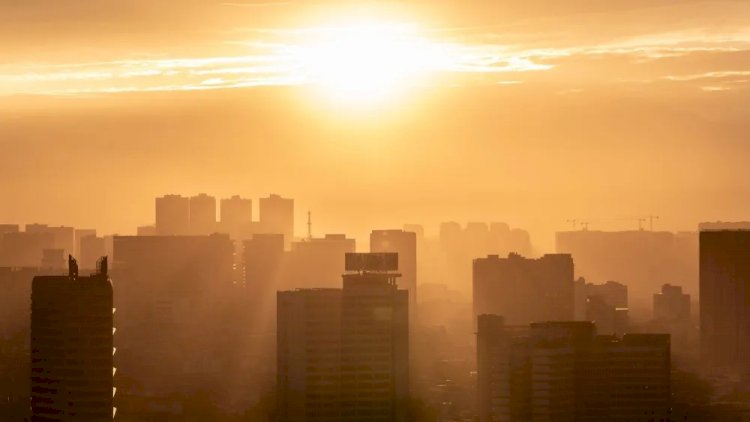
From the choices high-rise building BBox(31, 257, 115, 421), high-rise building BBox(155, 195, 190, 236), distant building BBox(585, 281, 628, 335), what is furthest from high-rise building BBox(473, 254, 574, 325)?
high-rise building BBox(31, 257, 115, 421)

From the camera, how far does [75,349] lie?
54.8 m

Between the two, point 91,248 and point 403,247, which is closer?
point 403,247

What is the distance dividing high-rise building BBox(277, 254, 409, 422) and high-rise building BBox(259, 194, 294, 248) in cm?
4673

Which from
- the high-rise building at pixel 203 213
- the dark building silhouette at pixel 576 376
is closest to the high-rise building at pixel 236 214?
the high-rise building at pixel 203 213

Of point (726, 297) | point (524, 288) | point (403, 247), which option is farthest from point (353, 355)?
point (403, 247)

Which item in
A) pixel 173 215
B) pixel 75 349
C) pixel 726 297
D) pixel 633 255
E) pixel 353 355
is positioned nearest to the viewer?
pixel 75 349

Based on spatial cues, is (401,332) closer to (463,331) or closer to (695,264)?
(463,331)

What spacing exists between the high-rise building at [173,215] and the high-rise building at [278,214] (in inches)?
180

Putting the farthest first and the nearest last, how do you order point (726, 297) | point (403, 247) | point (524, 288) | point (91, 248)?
point (91, 248) < point (403, 247) < point (524, 288) < point (726, 297)

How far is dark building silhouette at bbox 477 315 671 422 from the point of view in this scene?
2501 inches

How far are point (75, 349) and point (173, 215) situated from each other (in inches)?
2234

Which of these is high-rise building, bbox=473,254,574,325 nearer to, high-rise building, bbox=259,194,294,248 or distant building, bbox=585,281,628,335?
distant building, bbox=585,281,628,335

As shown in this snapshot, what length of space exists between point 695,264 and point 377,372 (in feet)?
174

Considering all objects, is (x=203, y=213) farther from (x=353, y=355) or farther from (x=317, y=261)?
(x=353, y=355)
